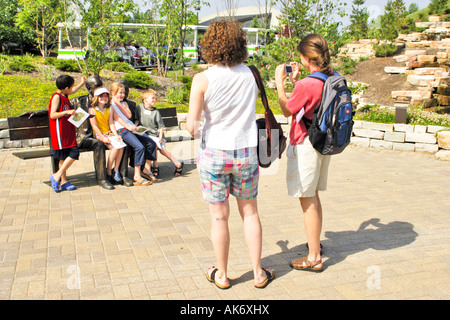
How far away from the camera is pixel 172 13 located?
16031 mm

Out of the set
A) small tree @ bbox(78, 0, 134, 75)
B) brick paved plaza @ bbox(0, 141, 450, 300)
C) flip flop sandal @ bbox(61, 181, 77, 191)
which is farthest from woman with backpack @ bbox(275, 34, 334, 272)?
small tree @ bbox(78, 0, 134, 75)

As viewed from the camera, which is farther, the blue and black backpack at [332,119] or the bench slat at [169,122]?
the bench slat at [169,122]

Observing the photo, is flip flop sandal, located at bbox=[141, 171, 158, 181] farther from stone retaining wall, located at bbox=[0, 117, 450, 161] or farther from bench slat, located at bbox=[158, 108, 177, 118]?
stone retaining wall, located at bbox=[0, 117, 450, 161]

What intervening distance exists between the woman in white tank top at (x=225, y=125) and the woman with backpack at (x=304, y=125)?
428 millimetres

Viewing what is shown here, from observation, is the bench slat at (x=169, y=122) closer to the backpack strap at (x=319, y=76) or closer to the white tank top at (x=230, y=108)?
the backpack strap at (x=319, y=76)

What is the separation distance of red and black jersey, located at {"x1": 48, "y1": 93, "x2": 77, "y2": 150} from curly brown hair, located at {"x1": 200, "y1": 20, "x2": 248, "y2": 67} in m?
3.44

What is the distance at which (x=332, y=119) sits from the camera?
11.7 feet

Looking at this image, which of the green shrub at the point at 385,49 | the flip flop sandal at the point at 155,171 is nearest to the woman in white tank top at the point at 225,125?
the flip flop sandal at the point at 155,171

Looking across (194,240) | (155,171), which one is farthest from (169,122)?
(194,240)

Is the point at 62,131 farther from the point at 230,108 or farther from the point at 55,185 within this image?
the point at 230,108

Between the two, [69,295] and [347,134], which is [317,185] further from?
[69,295]

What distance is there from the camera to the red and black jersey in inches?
239

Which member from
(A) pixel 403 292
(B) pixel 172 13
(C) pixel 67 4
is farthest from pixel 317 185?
(B) pixel 172 13

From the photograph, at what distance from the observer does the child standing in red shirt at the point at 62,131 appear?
6035 millimetres
